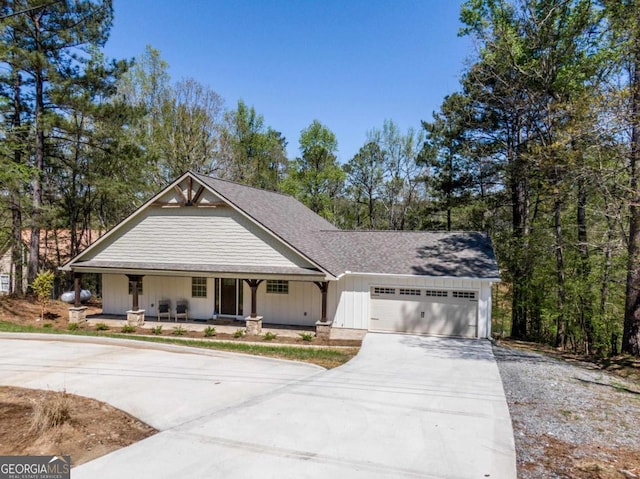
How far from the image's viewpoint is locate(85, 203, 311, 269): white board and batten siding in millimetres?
15586

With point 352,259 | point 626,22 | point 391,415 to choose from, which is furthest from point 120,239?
point 626,22

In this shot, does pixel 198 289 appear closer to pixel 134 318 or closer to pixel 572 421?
pixel 134 318

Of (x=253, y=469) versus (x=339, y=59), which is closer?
(x=253, y=469)

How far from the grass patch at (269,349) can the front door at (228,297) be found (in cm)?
338

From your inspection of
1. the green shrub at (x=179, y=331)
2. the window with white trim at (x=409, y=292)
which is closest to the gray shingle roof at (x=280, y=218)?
the window with white trim at (x=409, y=292)

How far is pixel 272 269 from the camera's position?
49.6ft

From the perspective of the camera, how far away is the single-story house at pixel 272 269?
48.8ft

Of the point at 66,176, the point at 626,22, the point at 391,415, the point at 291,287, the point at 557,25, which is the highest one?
the point at 557,25

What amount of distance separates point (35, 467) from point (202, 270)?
35.3ft

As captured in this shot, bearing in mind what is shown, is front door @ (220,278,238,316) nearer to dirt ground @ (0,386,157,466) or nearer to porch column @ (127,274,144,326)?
porch column @ (127,274,144,326)

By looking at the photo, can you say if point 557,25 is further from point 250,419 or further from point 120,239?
point 120,239

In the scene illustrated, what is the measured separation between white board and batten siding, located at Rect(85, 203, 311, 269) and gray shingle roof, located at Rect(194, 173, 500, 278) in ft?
1.95

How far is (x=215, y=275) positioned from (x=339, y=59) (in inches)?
488

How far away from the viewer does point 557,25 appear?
15055 millimetres
